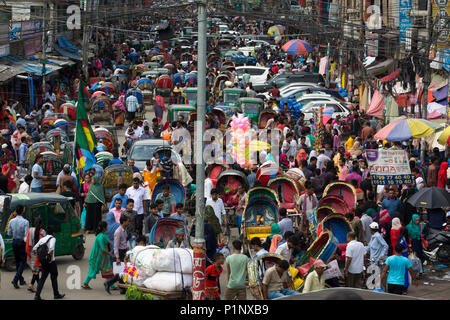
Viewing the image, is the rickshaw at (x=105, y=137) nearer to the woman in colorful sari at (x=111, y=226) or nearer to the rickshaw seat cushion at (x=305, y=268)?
the woman in colorful sari at (x=111, y=226)

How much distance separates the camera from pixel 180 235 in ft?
47.0

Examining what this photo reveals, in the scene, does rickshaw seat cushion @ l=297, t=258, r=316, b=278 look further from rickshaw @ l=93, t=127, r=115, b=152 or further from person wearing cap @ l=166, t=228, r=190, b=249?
rickshaw @ l=93, t=127, r=115, b=152

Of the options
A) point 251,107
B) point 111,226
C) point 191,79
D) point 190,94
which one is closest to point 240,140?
point 251,107

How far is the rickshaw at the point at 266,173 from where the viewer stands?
20.9m

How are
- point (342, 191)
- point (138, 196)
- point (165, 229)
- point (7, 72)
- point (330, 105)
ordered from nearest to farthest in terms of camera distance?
point (165, 229), point (138, 196), point (342, 191), point (7, 72), point (330, 105)

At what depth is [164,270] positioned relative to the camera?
13.0 metres

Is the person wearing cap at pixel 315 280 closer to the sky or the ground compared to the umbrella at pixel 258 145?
closer to the sky

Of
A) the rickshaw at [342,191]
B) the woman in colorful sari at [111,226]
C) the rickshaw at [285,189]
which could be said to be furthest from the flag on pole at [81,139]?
the rickshaw at [342,191]

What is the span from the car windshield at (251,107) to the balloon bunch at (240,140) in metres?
5.83

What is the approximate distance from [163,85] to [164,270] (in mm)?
28565

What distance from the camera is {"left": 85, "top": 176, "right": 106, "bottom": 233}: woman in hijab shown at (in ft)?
61.0

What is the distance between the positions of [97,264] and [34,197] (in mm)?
2554

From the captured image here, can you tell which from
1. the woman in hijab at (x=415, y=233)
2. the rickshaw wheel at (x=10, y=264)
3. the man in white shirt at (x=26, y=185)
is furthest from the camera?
the man in white shirt at (x=26, y=185)

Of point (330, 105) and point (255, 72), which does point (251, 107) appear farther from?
point (255, 72)
